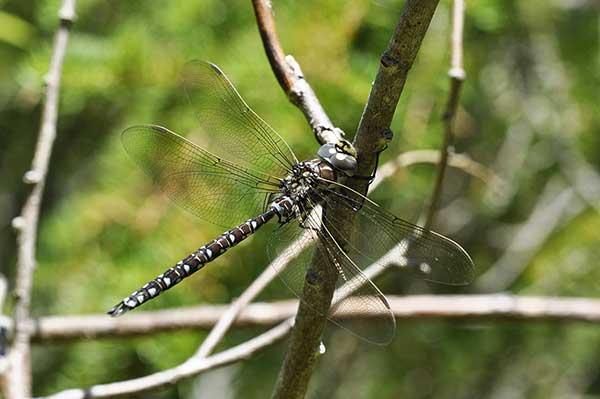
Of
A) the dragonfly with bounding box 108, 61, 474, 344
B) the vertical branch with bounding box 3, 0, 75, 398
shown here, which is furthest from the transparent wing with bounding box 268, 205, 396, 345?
the vertical branch with bounding box 3, 0, 75, 398

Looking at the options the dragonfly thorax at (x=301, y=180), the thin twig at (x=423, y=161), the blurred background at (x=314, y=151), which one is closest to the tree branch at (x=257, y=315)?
the blurred background at (x=314, y=151)

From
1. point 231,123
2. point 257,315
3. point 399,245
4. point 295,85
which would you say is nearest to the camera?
point 295,85

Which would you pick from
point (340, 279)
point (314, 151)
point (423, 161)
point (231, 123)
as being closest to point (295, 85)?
point (340, 279)

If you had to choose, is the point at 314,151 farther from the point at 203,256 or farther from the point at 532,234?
the point at 532,234

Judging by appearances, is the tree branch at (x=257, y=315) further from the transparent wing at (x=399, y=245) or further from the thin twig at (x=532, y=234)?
the thin twig at (x=532, y=234)

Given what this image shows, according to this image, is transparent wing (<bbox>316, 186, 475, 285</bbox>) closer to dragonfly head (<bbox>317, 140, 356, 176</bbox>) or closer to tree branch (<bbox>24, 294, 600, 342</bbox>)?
dragonfly head (<bbox>317, 140, 356, 176</bbox>)

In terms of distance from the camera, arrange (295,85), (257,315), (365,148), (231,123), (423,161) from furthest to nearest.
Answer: (257,315) < (423,161) < (231,123) < (295,85) < (365,148)
